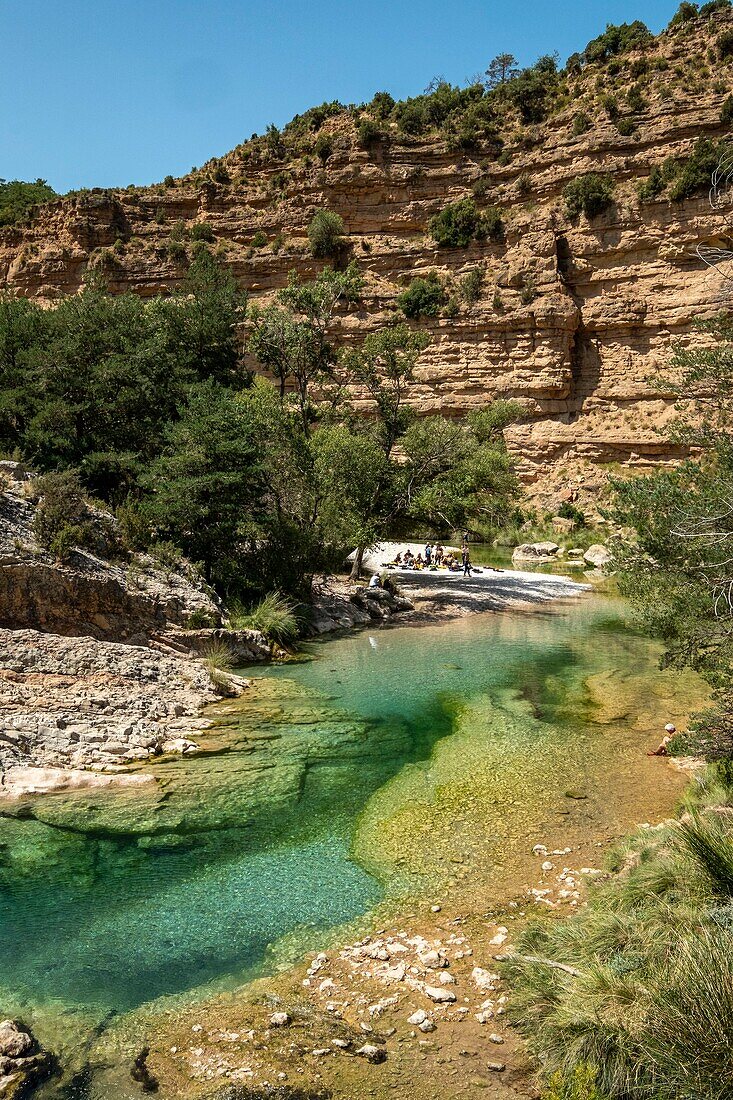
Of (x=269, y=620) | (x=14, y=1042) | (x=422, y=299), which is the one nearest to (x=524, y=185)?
(x=422, y=299)

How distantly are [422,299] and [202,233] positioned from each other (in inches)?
692

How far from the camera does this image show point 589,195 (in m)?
41.6

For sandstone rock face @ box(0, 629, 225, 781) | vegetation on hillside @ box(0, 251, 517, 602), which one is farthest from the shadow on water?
vegetation on hillside @ box(0, 251, 517, 602)

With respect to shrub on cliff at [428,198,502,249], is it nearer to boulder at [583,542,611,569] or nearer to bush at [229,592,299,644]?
boulder at [583,542,611,569]

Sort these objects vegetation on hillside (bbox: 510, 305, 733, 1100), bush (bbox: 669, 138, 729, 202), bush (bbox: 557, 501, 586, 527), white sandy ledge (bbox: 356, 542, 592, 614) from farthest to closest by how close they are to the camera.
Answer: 1. bush (bbox: 557, 501, 586, 527)
2. bush (bbox: 669, 138, 729, 202)
3. white sandy ledge (bbox: 356, 542, 592, 614)
4. vegetation on hillside (bbox: 510, 305, 733, 1100)

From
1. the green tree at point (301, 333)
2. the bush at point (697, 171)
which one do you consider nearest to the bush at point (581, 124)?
the bush at point (697, 171)

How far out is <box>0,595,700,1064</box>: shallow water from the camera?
6.31 metres

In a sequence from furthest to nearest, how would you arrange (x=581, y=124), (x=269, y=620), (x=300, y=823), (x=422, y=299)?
(x=422, y=299), (x=581, y=124), (x=269, y=620), (x=300, y=823)

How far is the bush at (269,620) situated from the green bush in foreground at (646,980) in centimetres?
1137

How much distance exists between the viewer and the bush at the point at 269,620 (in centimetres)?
1722

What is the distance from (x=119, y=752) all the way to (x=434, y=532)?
28.3 meters

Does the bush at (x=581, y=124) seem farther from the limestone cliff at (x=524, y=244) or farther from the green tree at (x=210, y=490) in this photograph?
the green tree at (x=210, y=490)

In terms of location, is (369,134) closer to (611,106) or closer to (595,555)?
(611,106)

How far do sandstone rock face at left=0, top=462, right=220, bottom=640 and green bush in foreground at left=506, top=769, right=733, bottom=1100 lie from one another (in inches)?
422
